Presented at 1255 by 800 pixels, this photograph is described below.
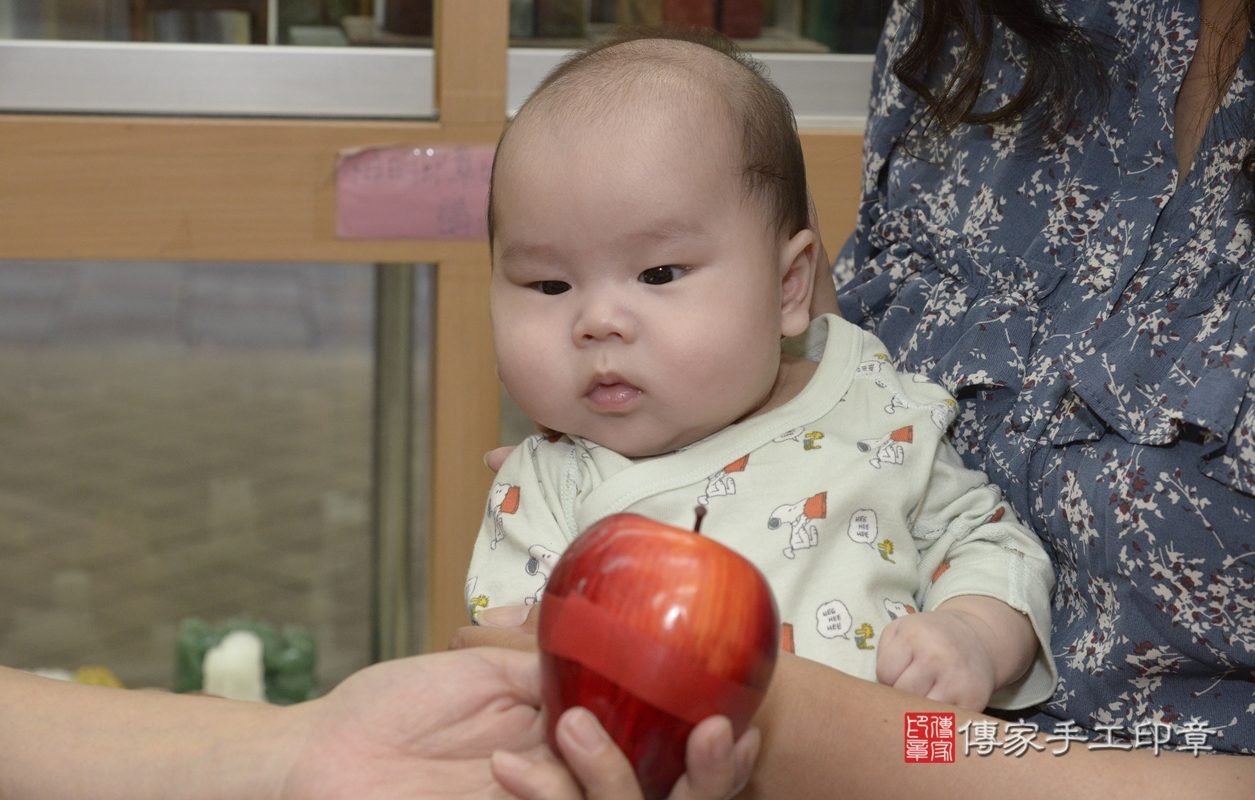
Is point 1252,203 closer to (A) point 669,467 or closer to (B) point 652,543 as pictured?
(A) point 669,467

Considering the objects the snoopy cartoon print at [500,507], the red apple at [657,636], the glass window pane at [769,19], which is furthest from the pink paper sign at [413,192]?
the red apple at [657,636]

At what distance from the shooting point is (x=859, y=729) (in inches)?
32.3

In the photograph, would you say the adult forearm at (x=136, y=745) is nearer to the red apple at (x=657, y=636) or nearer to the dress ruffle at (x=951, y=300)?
the red apple at (x=657, y=636)

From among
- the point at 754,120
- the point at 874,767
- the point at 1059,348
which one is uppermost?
the point at 754,120

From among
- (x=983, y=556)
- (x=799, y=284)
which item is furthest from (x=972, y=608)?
(x=799, y=284)

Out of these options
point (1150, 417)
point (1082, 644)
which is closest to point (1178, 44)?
point (1150, 417)

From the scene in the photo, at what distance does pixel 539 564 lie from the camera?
97cm

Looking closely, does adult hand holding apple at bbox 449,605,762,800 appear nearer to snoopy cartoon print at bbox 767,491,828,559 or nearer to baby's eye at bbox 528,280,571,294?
snoopy cartoon print at bbox 767,491,828,559

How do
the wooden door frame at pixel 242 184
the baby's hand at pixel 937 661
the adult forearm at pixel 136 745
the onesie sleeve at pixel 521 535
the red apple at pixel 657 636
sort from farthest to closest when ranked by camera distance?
1. the wooden door frame at pixel 242 184
2. the onesie sleeve at pixel 521 535
3. the baby's hand at pixel 937 661
4. the adult forearm at pixel 136 745
5. the red apple at pixel 657 636

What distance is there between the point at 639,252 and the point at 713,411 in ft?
0.45

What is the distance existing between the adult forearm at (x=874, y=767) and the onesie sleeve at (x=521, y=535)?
0.23m

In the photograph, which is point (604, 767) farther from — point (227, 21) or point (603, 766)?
point (227, 21)

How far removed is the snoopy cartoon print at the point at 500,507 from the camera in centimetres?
102

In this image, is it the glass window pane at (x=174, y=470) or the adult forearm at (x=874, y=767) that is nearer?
the adult forearm at (x=874, y=767)
